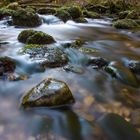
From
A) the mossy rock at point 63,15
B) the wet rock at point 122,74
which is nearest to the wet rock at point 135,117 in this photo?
the wet rock at point 122,74

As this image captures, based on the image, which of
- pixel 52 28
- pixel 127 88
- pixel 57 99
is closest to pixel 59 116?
pixel 57 99

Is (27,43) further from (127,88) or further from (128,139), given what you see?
(128,139)

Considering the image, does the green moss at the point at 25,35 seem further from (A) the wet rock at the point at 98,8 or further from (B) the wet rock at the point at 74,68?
(A) the wet rock at the point at 98,8

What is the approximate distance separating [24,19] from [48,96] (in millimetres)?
6617

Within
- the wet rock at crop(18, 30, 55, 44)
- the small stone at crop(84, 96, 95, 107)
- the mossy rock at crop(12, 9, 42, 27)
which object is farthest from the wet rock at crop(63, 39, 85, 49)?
the mossy rock at crop(12, 9, 42, 27)

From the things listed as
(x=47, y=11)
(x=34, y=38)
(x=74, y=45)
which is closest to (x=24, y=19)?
(x=47, y=11)

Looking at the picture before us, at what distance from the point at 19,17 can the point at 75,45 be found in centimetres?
398

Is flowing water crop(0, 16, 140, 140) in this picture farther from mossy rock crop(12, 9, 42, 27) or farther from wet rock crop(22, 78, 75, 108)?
mossy rock crop(12, 9, 42, 27)

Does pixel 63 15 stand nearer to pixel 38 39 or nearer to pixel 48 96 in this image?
pixel 38 39

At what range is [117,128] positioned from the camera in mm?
3621

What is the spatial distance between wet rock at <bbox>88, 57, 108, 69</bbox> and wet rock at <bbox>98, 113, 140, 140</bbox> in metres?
1.84

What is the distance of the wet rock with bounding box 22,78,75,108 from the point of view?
13.0ft

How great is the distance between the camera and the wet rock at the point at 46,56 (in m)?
5.45

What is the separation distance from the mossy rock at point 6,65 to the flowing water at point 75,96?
12 cm
